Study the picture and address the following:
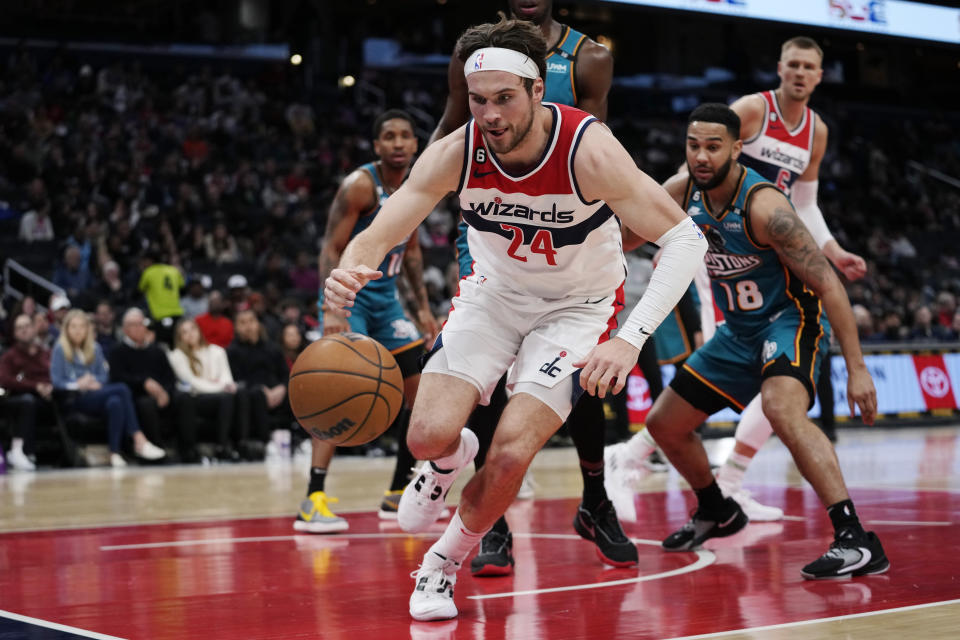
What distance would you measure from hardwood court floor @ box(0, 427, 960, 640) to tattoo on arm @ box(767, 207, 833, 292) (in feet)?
4.06

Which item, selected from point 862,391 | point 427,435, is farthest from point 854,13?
point 427,435

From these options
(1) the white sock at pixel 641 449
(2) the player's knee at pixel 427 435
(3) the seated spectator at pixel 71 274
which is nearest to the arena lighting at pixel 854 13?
(3) the seated spectator at pixel 71 274

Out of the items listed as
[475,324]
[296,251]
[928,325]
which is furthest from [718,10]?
[475,324]

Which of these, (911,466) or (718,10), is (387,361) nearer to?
(911,466)

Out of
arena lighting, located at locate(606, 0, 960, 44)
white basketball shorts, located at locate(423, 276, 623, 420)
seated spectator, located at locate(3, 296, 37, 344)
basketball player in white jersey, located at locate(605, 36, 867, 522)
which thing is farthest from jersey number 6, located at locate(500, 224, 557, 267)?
arena lighting, located at locate(606, 0, 960, 44)

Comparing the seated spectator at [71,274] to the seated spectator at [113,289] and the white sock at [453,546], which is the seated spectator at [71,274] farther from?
the white sock at [453,546]

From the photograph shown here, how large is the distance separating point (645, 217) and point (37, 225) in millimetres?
13734

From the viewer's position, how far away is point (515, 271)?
14.0 feet

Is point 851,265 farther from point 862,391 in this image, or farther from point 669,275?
point 669,275

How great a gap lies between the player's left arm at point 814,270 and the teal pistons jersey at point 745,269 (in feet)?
0.22

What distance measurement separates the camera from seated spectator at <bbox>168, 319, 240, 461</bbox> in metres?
11.5

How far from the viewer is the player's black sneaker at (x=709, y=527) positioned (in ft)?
17.6

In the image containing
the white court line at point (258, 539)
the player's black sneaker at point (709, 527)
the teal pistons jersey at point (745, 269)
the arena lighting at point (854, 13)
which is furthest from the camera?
the arena lighting at point (854, 13)

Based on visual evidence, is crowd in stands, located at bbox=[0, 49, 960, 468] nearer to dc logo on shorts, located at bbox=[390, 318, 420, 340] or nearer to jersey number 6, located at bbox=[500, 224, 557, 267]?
dc logo on shorts, located at bbox=[390, 318, 420, 340]
